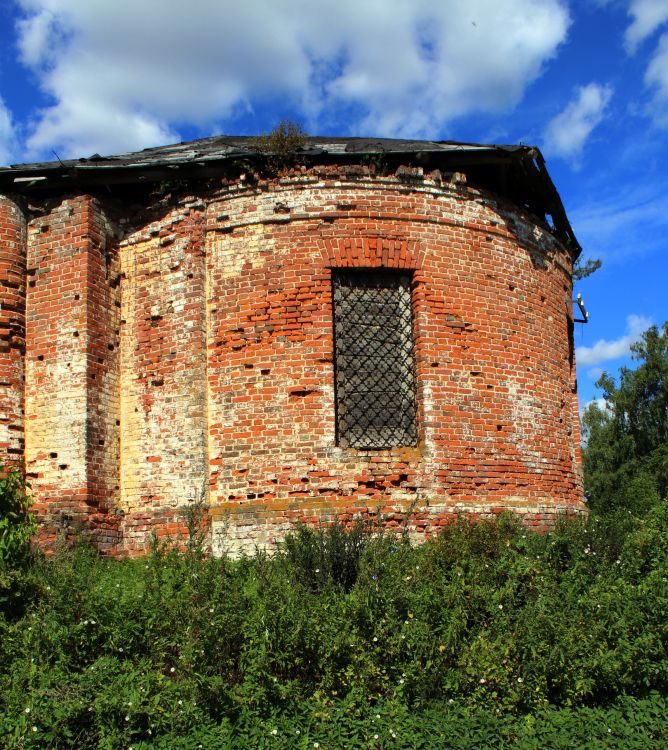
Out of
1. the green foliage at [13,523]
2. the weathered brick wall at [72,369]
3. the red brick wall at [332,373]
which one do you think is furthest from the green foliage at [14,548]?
the red brick wall at [332,373]

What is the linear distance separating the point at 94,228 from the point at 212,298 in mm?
1756

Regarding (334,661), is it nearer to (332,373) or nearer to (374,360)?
(332,373)

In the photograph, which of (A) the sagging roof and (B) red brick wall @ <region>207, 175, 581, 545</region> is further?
(A) the sagging roof

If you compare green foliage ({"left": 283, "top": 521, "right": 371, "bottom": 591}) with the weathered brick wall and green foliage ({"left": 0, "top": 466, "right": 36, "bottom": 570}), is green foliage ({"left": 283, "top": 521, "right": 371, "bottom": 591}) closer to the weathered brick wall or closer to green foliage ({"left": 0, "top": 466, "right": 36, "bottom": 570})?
green foliage ({"left": 0, "top": 466, "right": 36, "bottom": 570})

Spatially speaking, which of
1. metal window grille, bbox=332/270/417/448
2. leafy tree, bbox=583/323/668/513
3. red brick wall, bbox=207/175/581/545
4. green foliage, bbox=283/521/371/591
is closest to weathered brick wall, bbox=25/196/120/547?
red brick wall, bbox=207/175/581/545

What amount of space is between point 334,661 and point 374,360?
13.3 feet

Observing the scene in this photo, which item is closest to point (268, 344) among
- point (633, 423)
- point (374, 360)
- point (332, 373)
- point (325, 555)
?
point (332, 373)

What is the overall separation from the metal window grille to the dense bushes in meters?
2.15

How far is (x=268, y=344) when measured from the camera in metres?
8.87

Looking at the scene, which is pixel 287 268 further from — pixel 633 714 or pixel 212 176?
pixel 633 714

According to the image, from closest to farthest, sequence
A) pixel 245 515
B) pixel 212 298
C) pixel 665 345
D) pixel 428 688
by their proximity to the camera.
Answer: pixel 428 688
pixel 245 515
pixel 212 298
pixel 665 345

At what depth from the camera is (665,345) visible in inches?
1209

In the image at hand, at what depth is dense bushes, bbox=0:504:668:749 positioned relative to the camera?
17.3 feet

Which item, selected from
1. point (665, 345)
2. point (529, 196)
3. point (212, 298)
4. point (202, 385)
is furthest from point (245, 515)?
point (665, 345)
